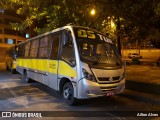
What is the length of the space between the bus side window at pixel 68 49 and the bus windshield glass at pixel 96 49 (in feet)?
1.06

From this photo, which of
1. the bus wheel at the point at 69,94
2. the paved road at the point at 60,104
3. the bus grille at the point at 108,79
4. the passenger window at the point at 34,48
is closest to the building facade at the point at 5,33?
the passenger window at the point at 34,48

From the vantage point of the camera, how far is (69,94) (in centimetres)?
855

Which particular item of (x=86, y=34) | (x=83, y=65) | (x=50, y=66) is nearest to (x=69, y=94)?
(x=83, y=65)

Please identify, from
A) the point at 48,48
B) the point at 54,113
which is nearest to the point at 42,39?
the point at 48,48

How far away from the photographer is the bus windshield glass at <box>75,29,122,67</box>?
26.7 feet

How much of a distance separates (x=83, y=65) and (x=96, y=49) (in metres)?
1.02

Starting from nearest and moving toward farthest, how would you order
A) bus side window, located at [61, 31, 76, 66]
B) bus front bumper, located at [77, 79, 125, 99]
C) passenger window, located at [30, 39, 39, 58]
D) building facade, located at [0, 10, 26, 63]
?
bus front bumper, located at [77, 79, 125, 99] < bus side window, located at [61, 31, 76, 66] < passenger window, located at [30, 39, 39, 58] < building facade, located at [0, 10, 26, 63]

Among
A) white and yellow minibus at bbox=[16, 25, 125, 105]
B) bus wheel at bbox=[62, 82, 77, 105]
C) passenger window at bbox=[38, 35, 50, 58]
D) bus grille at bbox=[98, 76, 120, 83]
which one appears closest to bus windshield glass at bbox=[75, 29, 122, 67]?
white and yellow minibus at bbox=[16, 25, 125, 105]

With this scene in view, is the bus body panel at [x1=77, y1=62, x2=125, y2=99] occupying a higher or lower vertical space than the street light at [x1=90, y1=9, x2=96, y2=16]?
lower

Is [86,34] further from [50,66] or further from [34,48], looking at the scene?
[34,48]

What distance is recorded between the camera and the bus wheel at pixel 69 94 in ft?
27.5

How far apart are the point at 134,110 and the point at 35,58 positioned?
6.96 metres

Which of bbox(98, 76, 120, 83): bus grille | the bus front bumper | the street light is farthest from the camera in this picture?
the street light

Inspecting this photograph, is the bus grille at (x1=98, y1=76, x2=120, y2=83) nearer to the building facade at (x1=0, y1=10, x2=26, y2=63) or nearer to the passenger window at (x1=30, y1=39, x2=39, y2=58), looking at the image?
the passenger window at (x1=30, y1=39, x2=39, y2=58)
